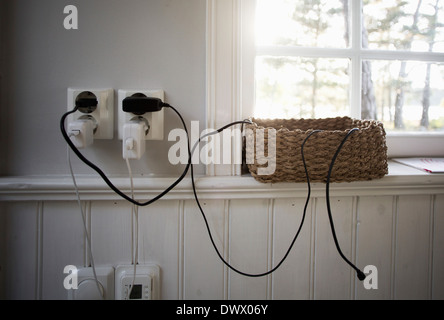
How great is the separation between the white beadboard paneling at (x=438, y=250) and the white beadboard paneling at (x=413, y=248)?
2cm

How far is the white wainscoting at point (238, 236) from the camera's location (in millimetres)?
616

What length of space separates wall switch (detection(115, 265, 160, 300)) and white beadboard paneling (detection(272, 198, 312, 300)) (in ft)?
0.94

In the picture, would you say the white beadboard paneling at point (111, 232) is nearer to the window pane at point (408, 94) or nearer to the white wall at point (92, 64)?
the white wall at point (92, 64)

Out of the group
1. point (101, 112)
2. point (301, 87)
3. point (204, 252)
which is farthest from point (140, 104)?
point (301, 87)

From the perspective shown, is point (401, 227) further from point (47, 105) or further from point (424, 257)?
point (47, 105)

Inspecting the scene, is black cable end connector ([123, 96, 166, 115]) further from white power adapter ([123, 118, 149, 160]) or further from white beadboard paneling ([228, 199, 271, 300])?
white beadboard paneling ([228, 199, 271, 300])

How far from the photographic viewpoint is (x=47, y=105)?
622 mm

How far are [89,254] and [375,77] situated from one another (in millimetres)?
902

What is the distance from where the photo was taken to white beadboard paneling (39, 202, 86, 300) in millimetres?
619

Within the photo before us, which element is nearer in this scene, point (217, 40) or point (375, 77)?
point (217, 40)

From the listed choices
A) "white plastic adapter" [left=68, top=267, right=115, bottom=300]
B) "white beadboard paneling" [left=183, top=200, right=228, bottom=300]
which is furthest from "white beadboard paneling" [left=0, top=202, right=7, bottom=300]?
"white beadboard paneling" [left=183, top=200, right=228, bottom=300]

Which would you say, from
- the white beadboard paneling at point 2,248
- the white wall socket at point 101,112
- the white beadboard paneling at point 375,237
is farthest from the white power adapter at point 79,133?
the white beadboard paneling at point 375,237

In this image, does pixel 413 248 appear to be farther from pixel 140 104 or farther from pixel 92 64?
Result: pixel 92 64
